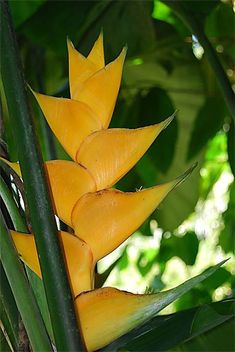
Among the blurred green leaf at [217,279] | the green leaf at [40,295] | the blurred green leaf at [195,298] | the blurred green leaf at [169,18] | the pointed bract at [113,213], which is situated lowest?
the blurred green leaf at [195,298]

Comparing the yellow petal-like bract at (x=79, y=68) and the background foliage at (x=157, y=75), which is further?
the background foliage at (x=157, y=75)

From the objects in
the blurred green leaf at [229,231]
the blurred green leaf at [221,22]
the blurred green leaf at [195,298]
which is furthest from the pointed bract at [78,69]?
the blurred green leaf at [229,231]

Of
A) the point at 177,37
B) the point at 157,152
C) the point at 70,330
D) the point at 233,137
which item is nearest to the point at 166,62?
the point at 177,37

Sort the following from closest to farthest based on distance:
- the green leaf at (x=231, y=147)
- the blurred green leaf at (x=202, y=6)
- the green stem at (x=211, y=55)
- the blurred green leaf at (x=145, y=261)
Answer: the green stem at (x=211, y=55) → the green leaf at (x=231, y=147) → the blurred green leaf at (x=202, y=6) → the blurred green leaf at (x=145, y=261)

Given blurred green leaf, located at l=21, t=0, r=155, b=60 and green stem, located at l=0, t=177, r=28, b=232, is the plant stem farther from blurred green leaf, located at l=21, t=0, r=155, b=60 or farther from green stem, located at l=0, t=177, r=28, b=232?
blurred green leaf, located at l=21, t=0, r=155, b=60

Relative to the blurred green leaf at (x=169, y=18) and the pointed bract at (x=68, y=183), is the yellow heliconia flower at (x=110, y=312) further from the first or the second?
the blurred green leaf at (x=169, y=18)

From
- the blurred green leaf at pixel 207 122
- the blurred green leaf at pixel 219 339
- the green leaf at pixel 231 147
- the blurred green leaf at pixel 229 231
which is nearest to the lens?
the blurred green leaf at pixel 219 339

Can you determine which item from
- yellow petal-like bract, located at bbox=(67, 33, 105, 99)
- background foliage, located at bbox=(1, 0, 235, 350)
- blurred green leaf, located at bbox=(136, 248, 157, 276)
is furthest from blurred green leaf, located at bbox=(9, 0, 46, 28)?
blurred green leaf, located at bbox=(136, 248, 157, 276)
